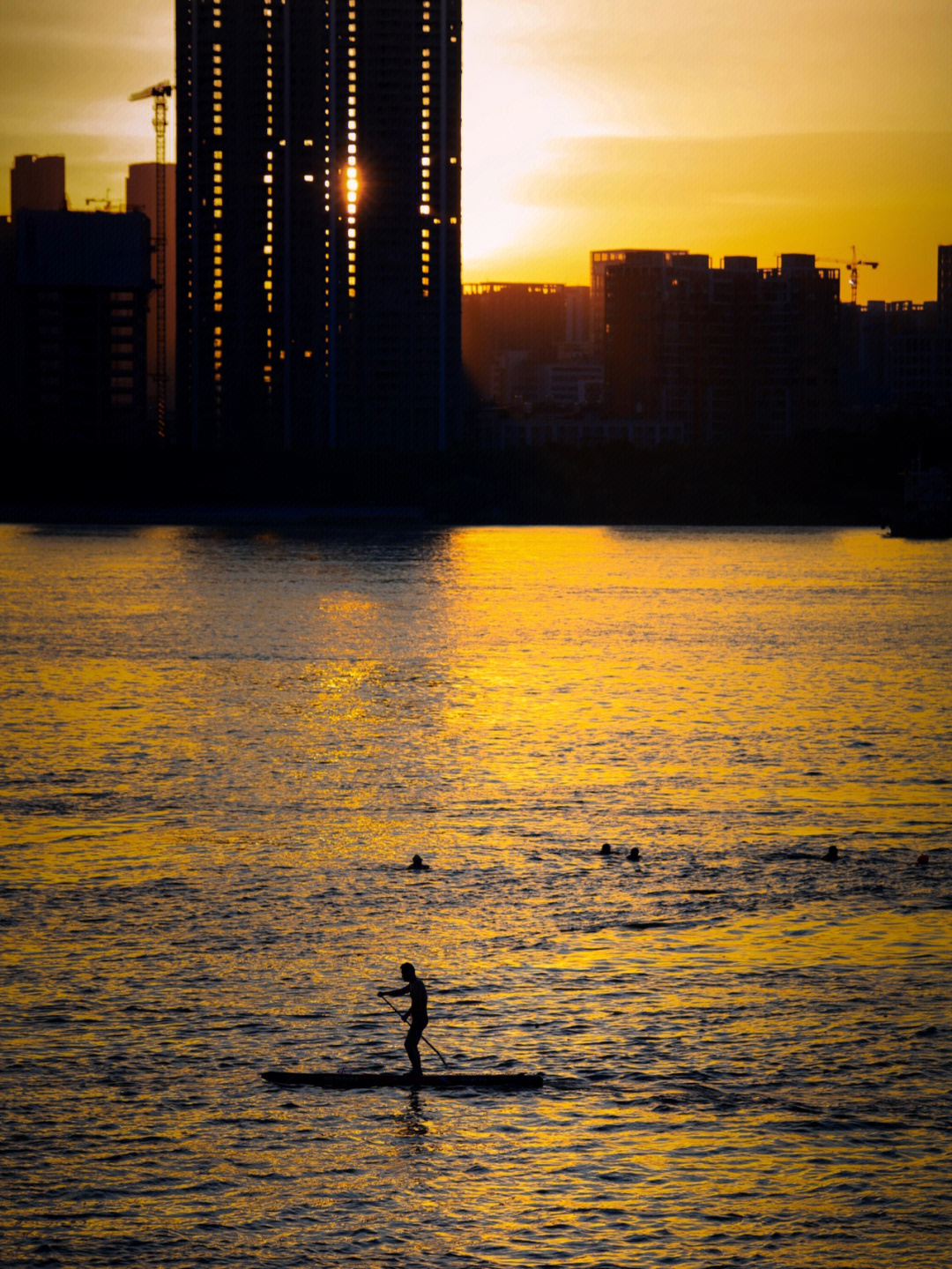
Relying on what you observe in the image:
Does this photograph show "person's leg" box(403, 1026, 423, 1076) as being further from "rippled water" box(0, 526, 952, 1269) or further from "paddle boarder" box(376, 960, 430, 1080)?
"rippled water" box(0, 526, 952, 1269)

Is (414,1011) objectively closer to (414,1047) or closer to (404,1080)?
(414,1047)

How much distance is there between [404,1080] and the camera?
1191 inches

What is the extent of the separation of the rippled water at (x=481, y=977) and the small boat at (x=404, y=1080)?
0.79ft

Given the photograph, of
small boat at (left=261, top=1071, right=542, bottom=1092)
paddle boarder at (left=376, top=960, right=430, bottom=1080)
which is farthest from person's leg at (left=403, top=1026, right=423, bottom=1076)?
small boat at (left=261, top=1071, right=542, bottom=1092)

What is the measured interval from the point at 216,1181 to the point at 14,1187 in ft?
9.90

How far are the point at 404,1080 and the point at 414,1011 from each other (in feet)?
6.33

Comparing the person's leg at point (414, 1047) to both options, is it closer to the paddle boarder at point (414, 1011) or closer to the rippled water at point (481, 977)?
the paddle boarder at point (414, 1011)

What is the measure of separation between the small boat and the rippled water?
0.24 m

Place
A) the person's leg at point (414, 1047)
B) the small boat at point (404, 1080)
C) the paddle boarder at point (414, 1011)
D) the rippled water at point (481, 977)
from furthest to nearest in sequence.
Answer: the small boat at point (404, 1080)
the person's leg at point (414, 1047)
the paddle boarder at point (414, 1011)
the rippled water at point (481, 977)

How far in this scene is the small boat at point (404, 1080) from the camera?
30.1 m

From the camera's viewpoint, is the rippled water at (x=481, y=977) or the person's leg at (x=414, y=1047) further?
the person's leg at (x=414, y=1047)

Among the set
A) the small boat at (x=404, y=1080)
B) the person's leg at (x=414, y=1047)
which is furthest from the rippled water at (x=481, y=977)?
the person's leg at (x=414, y=1047)

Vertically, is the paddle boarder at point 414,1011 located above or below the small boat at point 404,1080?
above

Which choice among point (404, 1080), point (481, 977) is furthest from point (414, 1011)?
point (481, 977)
